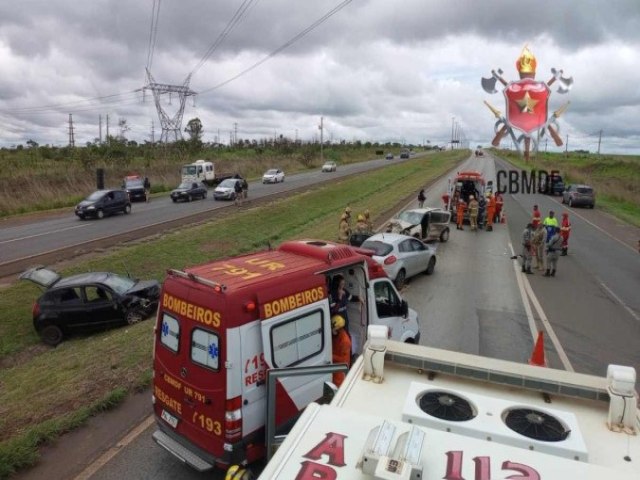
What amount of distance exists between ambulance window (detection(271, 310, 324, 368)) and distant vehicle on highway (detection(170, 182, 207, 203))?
1190 inches

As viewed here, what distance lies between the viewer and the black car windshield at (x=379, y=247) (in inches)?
527

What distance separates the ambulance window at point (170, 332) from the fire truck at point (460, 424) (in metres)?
2.18

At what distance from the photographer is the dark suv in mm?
26391

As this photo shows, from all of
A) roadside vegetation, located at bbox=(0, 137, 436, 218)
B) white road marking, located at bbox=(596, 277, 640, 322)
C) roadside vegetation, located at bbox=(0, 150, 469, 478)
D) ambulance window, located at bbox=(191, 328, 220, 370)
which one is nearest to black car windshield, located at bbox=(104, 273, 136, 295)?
roadside vegetation, located at bbox=(0, 150, 469, 478)

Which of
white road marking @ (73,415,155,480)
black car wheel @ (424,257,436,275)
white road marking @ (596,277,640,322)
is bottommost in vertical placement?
white road marking @ (596,277,640,322)

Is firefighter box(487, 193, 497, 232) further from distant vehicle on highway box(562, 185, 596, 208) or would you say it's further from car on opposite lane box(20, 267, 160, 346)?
car on opposite lane box(20, 267, 160, 346)

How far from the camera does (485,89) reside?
85.1ft

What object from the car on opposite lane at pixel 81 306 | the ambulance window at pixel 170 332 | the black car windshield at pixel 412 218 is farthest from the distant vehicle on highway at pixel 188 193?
the ambulance window at pixel 170 332

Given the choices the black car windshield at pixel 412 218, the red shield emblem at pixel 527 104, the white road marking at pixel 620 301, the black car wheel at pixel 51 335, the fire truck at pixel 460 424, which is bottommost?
the black car wheel at pixel 51 335

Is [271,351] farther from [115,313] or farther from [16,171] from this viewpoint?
[16,171]

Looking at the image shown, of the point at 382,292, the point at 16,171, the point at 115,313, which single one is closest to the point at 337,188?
the point at 16,171

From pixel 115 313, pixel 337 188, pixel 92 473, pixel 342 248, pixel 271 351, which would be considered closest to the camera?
pixel 271 351

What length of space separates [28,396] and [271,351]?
15.8 ft

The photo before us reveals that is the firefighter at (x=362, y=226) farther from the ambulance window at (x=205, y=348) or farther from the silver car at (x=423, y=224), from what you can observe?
the ambulance window at (x=205, y=348)
